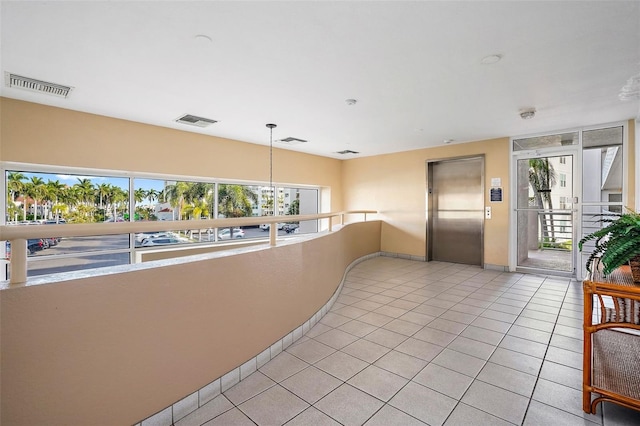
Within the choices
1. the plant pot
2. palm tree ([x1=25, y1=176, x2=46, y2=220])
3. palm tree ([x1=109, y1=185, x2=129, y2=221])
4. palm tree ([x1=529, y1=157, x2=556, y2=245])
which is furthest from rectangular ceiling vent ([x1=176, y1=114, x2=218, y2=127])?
palm tree ([x1=529, y1=157, x2=556, y2=245])

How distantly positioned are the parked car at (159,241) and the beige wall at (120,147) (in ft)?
3.79

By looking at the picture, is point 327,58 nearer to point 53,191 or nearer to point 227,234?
point 53,191

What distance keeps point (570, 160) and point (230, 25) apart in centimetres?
598

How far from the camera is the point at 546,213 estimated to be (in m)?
5.48

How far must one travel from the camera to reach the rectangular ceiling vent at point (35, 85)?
2.96 meters

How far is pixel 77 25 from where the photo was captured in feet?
7.04

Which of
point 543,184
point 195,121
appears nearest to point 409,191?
point 543,184

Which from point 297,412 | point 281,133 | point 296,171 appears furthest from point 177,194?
point 297,412

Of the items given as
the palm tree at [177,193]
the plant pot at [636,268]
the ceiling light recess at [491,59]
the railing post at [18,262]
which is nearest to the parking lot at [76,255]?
the palm tree at [177,193]

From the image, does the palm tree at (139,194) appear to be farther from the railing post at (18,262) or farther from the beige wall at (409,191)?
the beige wall at (409,191)

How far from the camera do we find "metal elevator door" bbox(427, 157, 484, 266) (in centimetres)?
617

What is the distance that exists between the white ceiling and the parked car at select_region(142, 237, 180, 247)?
6.34ft

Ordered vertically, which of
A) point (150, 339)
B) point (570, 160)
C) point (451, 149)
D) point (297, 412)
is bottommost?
point (297, 412)

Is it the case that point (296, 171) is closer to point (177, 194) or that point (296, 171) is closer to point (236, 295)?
point (177, 194)
